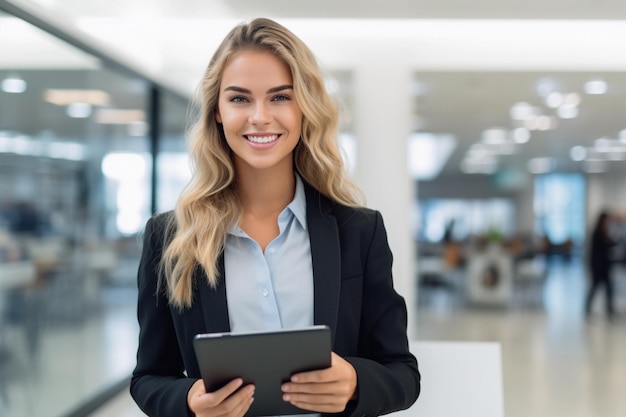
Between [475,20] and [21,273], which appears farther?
[475,20]

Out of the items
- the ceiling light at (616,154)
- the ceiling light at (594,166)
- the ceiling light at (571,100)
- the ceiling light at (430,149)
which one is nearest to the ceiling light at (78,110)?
the ceiling light at (430,149)

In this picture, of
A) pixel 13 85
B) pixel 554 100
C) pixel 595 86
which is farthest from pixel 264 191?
pixel 554 100

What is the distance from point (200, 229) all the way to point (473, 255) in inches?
474

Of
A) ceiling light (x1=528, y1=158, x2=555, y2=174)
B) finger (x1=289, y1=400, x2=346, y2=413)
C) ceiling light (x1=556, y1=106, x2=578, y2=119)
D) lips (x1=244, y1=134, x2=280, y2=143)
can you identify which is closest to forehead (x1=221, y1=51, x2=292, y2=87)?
lips (x1=244, y1=134, x2=280, y2=143)

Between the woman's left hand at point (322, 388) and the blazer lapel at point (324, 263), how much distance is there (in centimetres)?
16

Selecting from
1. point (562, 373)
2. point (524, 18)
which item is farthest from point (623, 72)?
point (562, 373)

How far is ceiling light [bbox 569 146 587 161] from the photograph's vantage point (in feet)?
59.3

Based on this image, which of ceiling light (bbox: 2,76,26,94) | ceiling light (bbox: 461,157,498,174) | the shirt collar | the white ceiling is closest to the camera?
the shirt collar

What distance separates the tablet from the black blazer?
0.55 ft

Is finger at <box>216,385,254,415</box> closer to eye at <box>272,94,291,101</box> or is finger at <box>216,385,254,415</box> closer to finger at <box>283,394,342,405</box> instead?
finger at <box>283,394,342,405</box>

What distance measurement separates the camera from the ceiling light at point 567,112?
10.8 m

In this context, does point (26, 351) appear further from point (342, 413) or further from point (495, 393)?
point (342, 413)

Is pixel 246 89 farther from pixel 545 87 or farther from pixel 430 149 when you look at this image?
pixel 430 149

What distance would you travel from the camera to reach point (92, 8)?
18.0 ft
